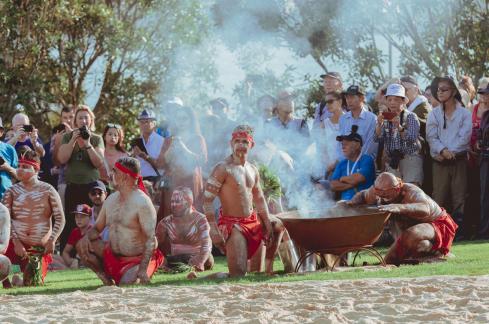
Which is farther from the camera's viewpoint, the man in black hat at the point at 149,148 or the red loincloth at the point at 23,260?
the man in black hat at the point at 149,148

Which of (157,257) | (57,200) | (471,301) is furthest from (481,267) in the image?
(57,200)

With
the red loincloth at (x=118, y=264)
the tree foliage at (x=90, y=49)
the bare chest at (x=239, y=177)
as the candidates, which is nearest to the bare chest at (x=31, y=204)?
the red loincloth at (x=118, y=264)

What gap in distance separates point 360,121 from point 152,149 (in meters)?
2.49

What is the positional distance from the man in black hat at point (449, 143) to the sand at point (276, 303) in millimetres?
4127

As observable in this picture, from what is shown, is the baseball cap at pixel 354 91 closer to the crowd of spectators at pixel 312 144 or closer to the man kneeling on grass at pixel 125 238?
the crowd of spectators at pixel 312 144

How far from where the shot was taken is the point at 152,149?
39.4ft

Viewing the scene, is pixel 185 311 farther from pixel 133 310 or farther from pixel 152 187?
pixel 152 187

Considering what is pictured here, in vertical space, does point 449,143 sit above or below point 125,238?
above

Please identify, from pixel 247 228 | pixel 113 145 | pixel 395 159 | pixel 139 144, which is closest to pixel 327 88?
pixel 395 159

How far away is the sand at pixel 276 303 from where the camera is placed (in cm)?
621

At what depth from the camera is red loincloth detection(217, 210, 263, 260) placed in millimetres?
9031

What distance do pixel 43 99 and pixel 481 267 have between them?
10.4 metres

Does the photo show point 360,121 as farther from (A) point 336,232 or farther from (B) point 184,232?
(A) point 336,232

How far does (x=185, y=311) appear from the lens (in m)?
6.60
